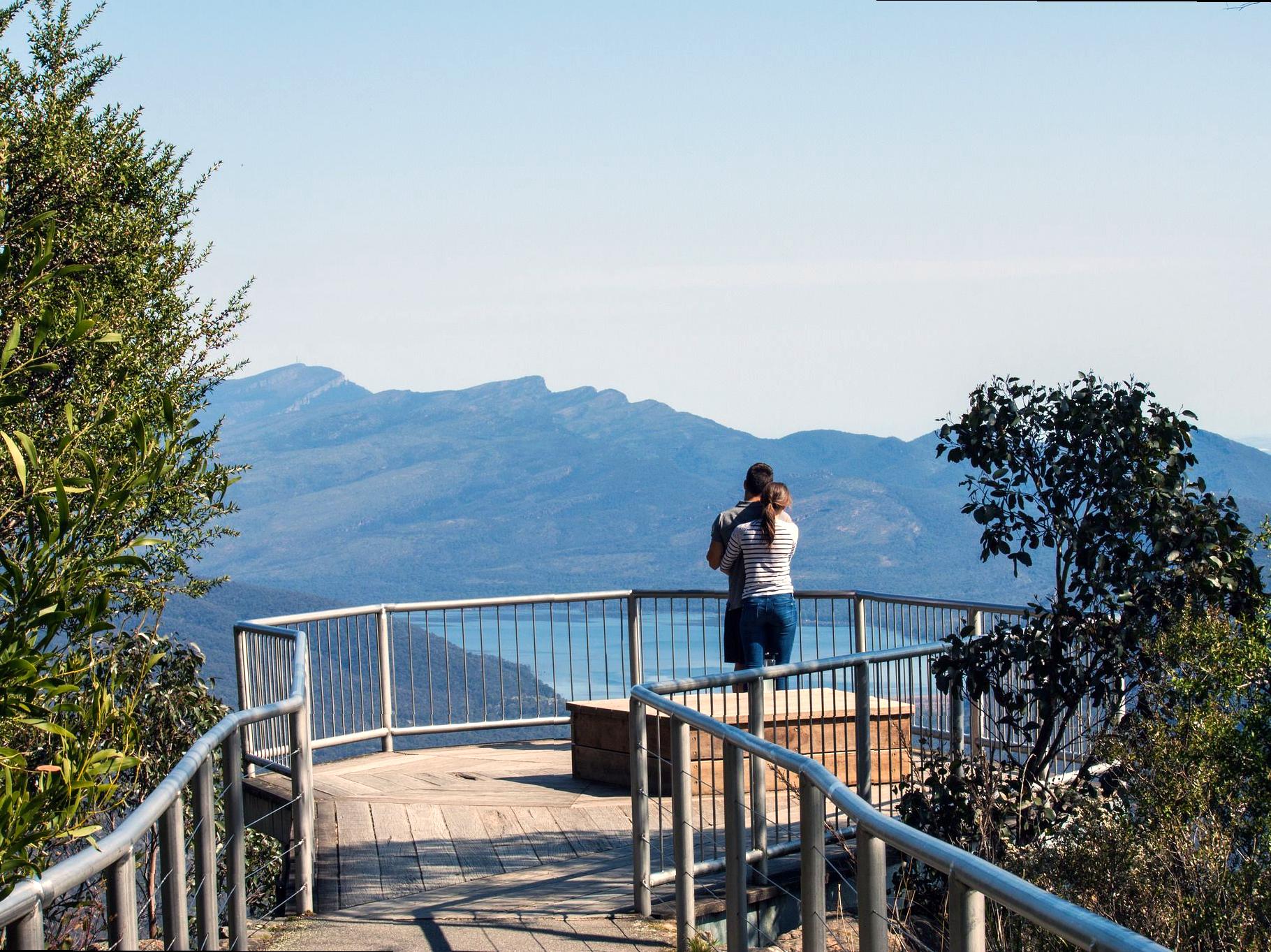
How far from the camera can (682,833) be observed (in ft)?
19.6

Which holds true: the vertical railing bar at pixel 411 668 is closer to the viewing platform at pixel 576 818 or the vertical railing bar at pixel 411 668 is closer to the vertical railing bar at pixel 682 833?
the viewing platform at pixel 576 818

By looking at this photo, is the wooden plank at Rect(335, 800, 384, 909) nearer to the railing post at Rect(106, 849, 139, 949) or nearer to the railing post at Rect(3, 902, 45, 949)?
the railing post at Rect(106, 849, 139, 949)

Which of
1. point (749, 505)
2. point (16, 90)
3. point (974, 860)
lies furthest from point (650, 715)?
point (16, 90)

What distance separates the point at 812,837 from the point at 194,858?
2.00 m

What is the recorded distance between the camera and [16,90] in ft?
47.6

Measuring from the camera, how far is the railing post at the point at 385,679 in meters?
11.6

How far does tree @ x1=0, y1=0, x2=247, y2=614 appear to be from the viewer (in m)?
13.2

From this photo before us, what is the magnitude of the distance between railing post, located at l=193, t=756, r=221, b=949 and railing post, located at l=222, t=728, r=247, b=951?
59cm

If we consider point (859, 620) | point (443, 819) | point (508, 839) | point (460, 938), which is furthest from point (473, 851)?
point (859, 620)

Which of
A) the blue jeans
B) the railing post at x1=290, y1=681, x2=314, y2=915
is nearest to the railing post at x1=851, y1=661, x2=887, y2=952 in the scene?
the railing post at x1=290, y1=681, x2=314, y2=915

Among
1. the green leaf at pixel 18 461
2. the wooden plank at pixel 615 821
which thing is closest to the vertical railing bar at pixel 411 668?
the wooden plank at pixel 615 821

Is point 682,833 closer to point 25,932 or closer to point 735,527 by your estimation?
point 25,932

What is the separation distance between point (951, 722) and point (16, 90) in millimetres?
11262

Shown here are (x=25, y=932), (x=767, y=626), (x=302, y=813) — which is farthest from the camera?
(x=767, y=626)
